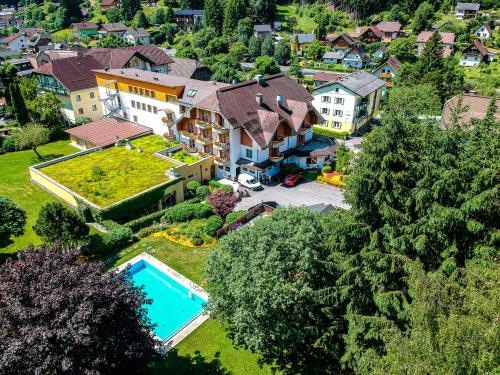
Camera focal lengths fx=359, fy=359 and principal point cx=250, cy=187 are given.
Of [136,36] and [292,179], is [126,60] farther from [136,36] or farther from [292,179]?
[136,36]

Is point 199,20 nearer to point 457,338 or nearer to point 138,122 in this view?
point 138,122

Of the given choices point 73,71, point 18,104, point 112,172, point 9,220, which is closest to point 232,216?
point 112,172

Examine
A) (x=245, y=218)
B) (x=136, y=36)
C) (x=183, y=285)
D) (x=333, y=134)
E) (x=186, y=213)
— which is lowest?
(x=183, y=285)

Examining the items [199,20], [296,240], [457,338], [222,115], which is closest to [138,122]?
[222,115]

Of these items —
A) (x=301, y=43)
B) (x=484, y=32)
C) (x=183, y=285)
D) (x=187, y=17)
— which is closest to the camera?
(x=183, y=285)

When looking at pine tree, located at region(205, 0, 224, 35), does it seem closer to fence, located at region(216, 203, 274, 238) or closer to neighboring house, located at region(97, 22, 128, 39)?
neighboring house, located at region(97, 22, 128, 39)

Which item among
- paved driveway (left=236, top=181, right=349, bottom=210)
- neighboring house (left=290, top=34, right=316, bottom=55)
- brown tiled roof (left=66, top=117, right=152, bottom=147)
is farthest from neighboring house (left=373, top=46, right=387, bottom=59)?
brown tiled roof (left=66, top=117, right=152, bottom=147)
